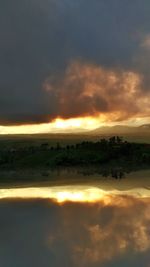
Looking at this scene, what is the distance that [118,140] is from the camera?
52.9m

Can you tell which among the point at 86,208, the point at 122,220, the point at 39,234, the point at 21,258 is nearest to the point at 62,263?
the point at 21,258

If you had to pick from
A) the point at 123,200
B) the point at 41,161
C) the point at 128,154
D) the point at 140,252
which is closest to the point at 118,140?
the point at 128,154

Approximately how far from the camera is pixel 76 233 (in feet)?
32.2

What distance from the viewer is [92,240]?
903 centimetres

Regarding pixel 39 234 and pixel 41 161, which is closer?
pixel 39 234

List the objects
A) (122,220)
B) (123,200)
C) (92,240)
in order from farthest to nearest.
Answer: (123,200)
(122,220)
(92,240)

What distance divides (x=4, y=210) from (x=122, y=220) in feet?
12.1

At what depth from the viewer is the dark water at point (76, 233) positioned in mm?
7637

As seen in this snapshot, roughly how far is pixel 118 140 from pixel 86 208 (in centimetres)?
3994

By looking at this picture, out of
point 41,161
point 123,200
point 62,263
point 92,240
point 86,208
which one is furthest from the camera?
point 41,161

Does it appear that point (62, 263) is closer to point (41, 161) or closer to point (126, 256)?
point (126, 256)

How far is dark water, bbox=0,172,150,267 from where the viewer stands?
7.64 m

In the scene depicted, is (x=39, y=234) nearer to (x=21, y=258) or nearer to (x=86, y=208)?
(x=21, y=258)

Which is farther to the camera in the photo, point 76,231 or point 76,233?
point 76,231
